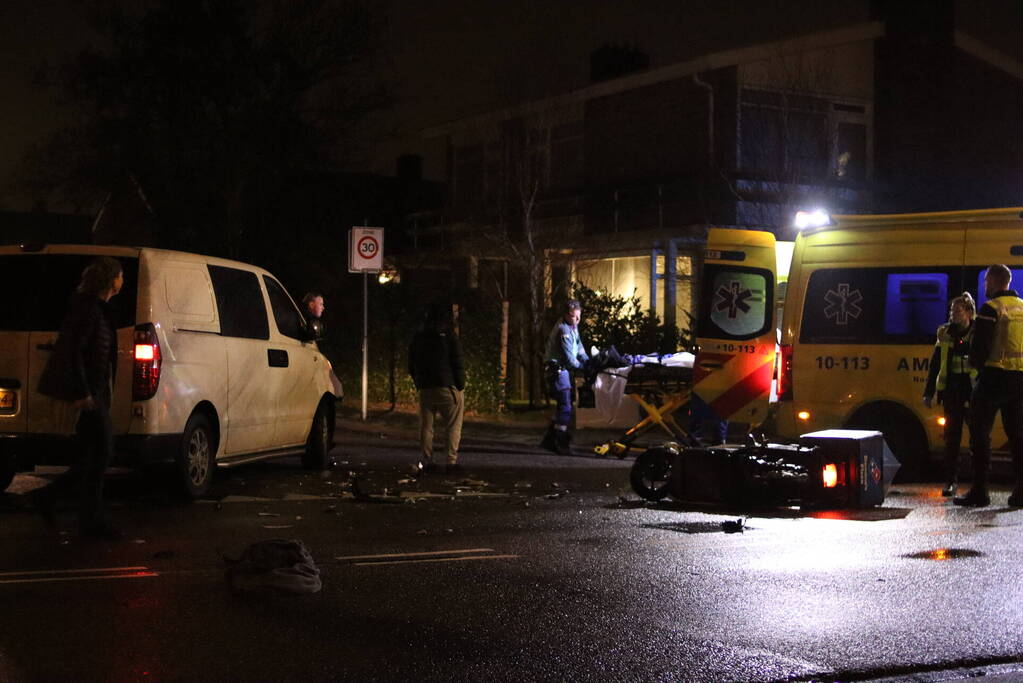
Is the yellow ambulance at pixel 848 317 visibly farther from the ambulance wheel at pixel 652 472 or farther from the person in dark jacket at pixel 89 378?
the person in dark jacket at pixel 89 378

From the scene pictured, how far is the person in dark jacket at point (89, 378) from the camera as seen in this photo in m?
8.38

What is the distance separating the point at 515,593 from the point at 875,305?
690cm

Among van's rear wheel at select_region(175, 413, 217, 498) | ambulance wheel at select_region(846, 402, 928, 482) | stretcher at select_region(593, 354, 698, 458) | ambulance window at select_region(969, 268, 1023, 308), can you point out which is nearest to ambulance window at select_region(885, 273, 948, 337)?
ambulance window at select_region(969, 268, 1023, 308)

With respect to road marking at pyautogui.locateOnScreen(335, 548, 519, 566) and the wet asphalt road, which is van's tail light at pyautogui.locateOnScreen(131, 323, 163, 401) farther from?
road marking at pyautogui.locateOnScreen(335, 548, 519, 566)

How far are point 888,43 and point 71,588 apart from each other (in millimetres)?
23684

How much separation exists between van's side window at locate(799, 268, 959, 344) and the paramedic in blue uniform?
9.30ft

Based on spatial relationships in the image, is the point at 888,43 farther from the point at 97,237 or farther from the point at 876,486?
the point at 97,237

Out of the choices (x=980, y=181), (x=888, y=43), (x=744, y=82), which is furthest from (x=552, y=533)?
(x=980, y=181)

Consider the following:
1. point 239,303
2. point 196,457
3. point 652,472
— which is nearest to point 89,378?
point 196,457

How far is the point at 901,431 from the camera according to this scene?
40.8 feet

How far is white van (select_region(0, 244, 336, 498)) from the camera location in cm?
980

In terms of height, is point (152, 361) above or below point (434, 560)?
above

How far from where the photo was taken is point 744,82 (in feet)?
86.0

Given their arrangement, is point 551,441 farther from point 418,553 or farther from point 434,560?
point 434,560
